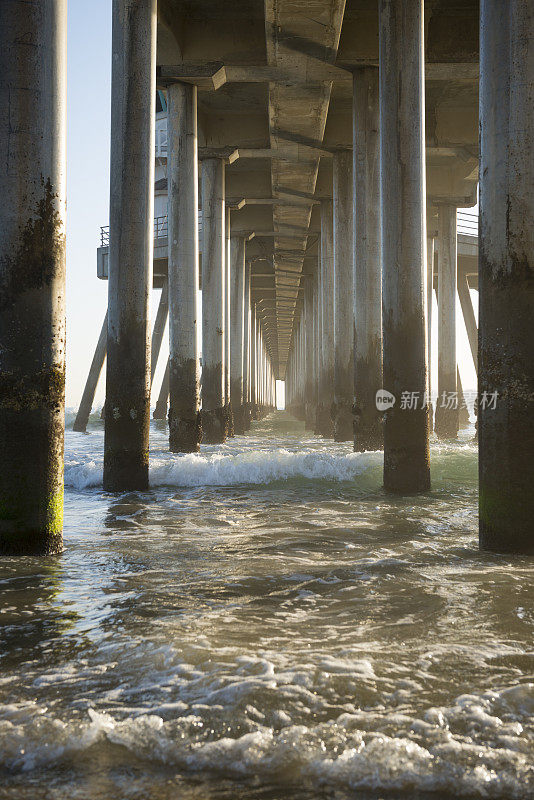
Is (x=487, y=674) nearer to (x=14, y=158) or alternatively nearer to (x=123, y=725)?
(x=123, y=725)

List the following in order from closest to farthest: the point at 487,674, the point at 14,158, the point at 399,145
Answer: the point at 487,674
the point at 14,158
the point at 399,145

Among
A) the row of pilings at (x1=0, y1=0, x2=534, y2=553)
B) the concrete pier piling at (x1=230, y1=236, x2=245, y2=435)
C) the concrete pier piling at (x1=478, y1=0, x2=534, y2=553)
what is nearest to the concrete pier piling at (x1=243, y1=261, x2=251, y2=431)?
the concrete pier piling at (x1=230, y1=236, x2=245, y2=435)

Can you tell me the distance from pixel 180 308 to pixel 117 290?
13.6 ft

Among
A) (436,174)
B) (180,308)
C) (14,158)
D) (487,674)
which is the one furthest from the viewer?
(436,174)

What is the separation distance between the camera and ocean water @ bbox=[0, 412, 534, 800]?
6.40 ft

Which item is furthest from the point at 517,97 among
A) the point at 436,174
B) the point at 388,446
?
the point at 436,174

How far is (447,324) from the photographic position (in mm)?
17188

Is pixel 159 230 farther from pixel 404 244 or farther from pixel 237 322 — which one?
pixel 404 244

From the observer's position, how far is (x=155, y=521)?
610 cm

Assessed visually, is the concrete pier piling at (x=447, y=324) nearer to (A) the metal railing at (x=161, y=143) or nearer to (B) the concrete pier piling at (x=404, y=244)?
(B) the concrete pier piling at (x=404, y=244)

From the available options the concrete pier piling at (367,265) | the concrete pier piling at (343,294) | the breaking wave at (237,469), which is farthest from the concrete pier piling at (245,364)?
the breaking wave at (237,469)

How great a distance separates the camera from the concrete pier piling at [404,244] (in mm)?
7184

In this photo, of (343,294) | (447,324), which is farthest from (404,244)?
(447,324)

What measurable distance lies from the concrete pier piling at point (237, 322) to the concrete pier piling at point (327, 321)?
2.60 metres
